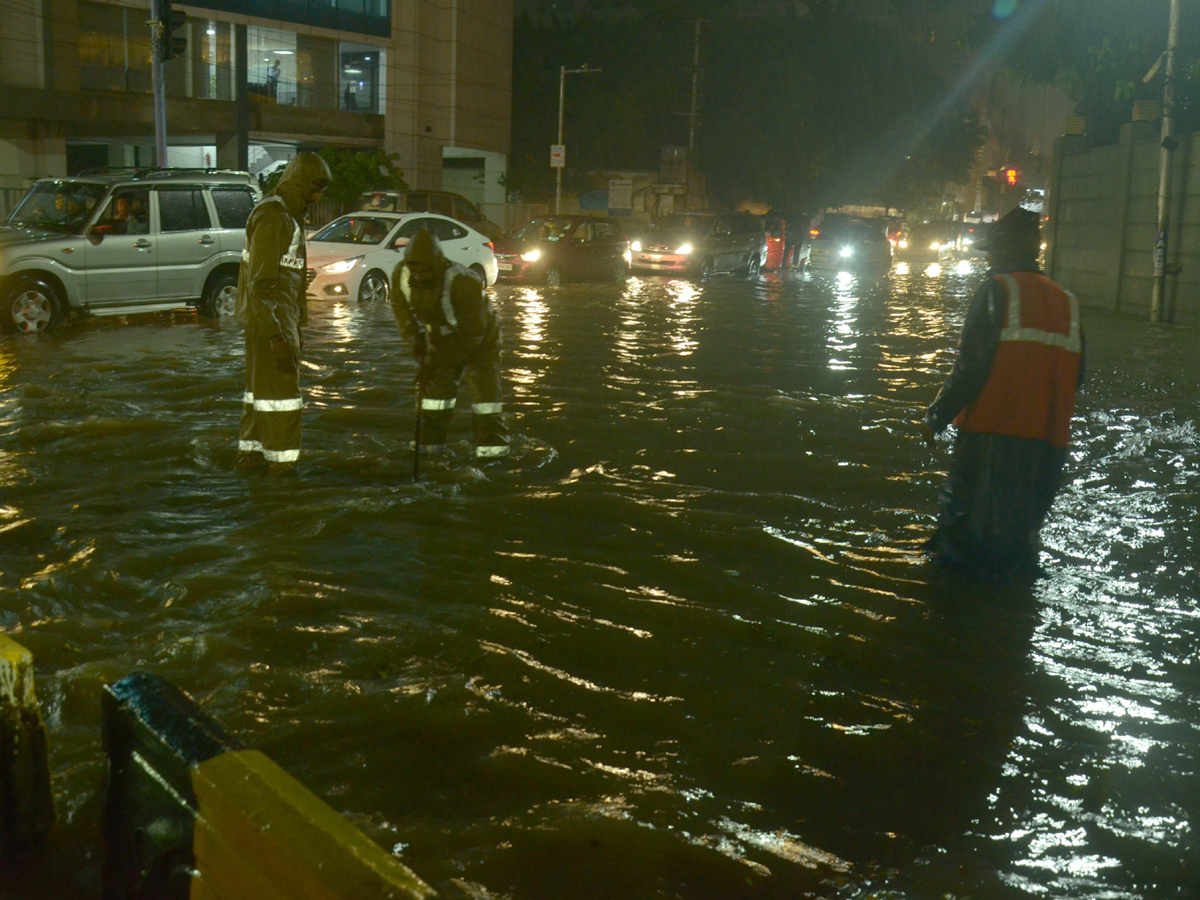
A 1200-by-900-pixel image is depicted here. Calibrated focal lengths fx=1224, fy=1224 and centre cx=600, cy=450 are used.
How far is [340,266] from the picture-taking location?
17828mm

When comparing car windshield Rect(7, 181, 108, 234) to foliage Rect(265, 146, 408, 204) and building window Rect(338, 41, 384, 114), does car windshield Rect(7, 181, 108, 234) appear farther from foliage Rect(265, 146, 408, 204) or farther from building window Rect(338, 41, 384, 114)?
building window Rect(338, 41, 384, 114)

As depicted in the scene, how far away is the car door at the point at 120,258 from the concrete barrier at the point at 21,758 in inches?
481

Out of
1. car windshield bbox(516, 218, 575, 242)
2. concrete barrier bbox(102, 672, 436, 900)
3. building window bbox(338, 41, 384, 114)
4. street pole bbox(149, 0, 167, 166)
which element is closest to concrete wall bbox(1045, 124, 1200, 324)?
car windshield bbox(516, 218, 575, 242)

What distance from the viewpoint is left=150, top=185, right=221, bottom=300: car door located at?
1476 cm

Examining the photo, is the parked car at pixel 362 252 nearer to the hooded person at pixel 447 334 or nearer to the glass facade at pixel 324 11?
the hooded person at pixel 447 334

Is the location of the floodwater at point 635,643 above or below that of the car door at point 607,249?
below

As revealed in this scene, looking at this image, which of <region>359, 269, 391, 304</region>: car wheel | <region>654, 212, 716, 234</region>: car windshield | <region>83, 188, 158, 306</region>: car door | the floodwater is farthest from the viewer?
<region>654, 212, 716, 234</region>: car windshield

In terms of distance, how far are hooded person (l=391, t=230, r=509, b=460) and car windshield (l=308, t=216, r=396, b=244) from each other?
10.7m

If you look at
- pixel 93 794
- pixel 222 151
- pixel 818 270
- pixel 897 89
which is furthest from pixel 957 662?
pixel 897 89

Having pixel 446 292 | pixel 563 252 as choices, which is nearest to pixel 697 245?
pixel 563 252

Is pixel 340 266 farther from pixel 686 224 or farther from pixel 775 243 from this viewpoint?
pixel 775 243

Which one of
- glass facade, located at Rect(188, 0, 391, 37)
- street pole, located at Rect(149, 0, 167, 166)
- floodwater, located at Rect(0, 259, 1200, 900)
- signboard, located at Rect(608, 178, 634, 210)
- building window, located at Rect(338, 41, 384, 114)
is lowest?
floodwater, located at Rect(0, 259, 1200, 900)

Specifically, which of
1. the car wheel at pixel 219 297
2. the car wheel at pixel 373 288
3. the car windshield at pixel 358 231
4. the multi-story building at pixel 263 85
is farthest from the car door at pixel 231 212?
the multi-story building at pixel 263 85

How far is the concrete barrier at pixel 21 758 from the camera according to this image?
9.36 feet
